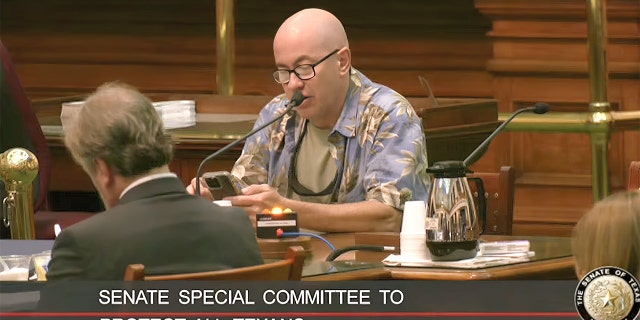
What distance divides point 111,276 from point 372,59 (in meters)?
4.58

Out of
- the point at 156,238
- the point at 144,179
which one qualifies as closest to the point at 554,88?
the point at 144,179

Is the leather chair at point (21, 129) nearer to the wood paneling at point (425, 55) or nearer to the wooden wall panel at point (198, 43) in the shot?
the wood paneling at point (425, 55)

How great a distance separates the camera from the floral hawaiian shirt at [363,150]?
12.4 feet

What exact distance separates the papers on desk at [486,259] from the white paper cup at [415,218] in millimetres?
65

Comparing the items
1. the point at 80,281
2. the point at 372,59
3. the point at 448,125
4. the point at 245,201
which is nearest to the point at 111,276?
the point at 80,281

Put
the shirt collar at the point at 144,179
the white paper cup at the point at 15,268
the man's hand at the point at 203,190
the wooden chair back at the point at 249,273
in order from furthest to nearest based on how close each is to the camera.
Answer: the man's hand at the point at 203,190, the white paper cup at the point at 15,268, the shirt collar at the point at 144,179, the wooden chair back at the point at 249,273

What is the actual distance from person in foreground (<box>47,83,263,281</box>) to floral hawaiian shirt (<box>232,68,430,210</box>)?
3.92 feet

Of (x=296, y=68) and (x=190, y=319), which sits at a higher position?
(x=296, y=68)

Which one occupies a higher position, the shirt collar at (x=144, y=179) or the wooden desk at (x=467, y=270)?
the shirt collar at (x=144, y=179)

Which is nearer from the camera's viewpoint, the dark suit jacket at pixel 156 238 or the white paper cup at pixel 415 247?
the dark suit jacket at pixel 156 238

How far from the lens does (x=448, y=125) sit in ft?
15.6

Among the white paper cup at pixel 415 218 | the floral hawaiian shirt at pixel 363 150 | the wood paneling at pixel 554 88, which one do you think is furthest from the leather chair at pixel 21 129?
the wood paneling at pixel 554 88

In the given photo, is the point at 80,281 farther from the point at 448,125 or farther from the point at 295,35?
the point at 448,125

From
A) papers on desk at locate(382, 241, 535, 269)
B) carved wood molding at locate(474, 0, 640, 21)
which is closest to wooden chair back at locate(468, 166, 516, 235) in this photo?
papers on desk at locate(382, 241, 535, 269)
